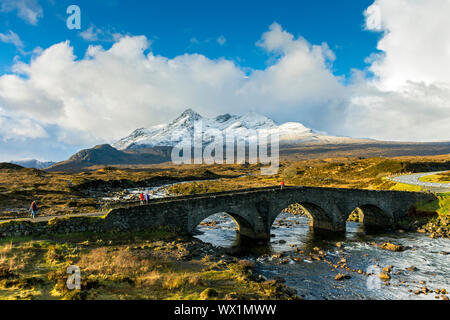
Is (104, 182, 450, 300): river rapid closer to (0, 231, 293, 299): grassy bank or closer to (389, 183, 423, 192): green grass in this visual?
(0, 231, 293, 299): grassy bank

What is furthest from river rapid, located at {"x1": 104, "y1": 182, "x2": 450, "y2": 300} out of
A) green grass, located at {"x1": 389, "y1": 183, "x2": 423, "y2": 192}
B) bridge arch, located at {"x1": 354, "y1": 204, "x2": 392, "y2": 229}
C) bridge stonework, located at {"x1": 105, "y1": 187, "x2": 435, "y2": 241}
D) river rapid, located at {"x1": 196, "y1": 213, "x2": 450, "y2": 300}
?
green grass, located at {"x1": 389, "y1": 183, "x2": 423, "y2": 192}

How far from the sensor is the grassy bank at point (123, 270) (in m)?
12.4

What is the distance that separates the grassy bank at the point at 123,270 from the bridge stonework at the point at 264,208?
2.30 m

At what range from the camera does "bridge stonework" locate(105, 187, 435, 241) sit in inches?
975

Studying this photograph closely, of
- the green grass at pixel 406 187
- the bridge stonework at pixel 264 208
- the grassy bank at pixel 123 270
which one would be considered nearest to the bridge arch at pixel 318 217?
the bridge stonework at pixel 264 208

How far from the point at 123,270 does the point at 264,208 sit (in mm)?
19569

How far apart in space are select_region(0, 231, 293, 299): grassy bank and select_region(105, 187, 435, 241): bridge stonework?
2.30 metres

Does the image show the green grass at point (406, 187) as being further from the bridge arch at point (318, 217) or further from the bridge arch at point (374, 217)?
the bridge arch at point (318, 217)

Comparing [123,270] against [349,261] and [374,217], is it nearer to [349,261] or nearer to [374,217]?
[349,261]

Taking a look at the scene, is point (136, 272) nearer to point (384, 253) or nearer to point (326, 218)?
point (384, 253)

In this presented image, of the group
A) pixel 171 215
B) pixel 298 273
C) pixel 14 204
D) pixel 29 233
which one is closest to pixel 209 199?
pixel 171 215

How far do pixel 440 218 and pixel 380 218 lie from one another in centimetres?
715

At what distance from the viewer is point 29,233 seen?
20.3 m

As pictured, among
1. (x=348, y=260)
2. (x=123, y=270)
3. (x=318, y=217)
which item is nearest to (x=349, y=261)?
(x=348, y=260)
